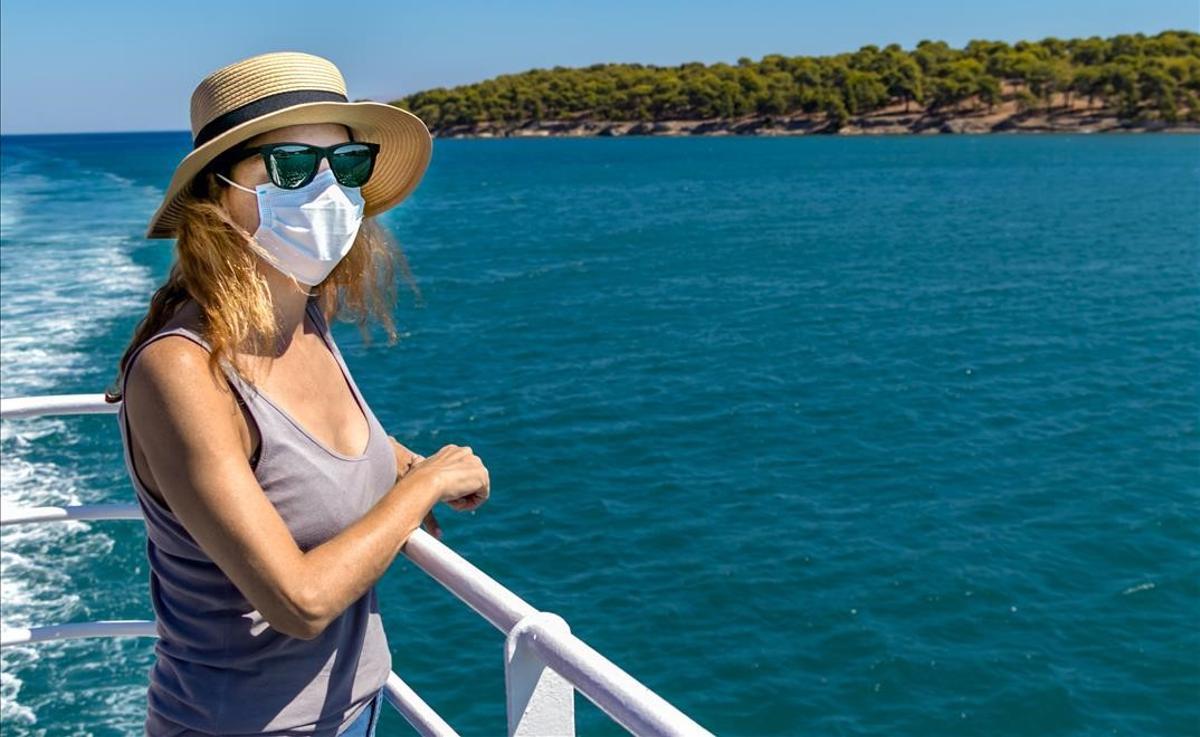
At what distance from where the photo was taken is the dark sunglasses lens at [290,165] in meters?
1.78

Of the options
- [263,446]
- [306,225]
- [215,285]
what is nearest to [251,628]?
[263,446]

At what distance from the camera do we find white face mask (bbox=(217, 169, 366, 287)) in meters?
1.78

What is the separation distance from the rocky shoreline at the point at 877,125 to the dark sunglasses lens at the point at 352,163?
400 ft

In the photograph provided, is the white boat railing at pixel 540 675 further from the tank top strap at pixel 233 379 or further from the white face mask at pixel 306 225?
the white face mask at pixel 306 225

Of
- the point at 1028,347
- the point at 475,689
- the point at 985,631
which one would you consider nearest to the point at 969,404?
the point at 1028,347

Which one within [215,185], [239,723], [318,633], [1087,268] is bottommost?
[1087,268]

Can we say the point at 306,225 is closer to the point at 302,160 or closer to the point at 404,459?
the point at 302,160

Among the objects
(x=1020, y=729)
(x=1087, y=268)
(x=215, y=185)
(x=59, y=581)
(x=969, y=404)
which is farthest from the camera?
(x=1087, y=268)

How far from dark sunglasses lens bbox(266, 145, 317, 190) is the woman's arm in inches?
13.5

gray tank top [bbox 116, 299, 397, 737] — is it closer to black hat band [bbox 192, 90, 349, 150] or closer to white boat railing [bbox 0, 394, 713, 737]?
white boat railing [bbox 0, 394, 713, 737]

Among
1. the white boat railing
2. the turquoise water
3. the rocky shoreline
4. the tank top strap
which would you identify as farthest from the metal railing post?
the rocky shoreline

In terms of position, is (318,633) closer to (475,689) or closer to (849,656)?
(475,689)

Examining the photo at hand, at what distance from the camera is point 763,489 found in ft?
42.6

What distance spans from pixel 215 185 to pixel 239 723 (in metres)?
0.79
